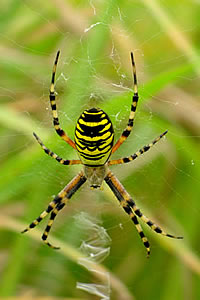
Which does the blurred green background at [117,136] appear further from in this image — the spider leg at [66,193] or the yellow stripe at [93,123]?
the yellow stripe at [93,123]

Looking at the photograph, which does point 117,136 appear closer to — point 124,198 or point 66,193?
point 124,198

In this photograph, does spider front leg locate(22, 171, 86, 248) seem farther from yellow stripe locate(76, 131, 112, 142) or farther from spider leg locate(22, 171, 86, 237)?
yellow stripe locate(76, 131, 112, 142)

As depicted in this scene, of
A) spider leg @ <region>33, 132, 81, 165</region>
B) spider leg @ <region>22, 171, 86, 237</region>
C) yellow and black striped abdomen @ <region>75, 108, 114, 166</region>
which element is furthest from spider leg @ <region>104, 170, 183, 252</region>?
yellow and black striped abdomen @ <region>75, 108, 114, 166</region>

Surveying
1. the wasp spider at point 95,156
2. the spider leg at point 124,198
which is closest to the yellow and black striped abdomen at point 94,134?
the wasp spider at point 95,156

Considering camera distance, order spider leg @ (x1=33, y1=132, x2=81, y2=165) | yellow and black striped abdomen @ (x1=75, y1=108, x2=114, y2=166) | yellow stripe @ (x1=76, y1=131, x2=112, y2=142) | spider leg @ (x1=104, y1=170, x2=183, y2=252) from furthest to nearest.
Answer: spider leg @ (x1=104, y1=170, x2=183, y2=252) → spider leg @ (x1=33, y1=132, x2=81, y2=165) → yellow stripe @ (x1=76, y1=131, x2=112, y2=142) → yellow and black striped abdomen @ (x1=75, y1=108, x2=114, y2=166)

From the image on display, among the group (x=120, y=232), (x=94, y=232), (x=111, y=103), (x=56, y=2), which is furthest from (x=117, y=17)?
(x=94, y=232)

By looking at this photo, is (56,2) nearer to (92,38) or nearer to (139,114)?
(92,38)

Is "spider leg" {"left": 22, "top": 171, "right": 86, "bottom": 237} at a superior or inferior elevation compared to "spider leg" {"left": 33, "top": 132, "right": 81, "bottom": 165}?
inferior
